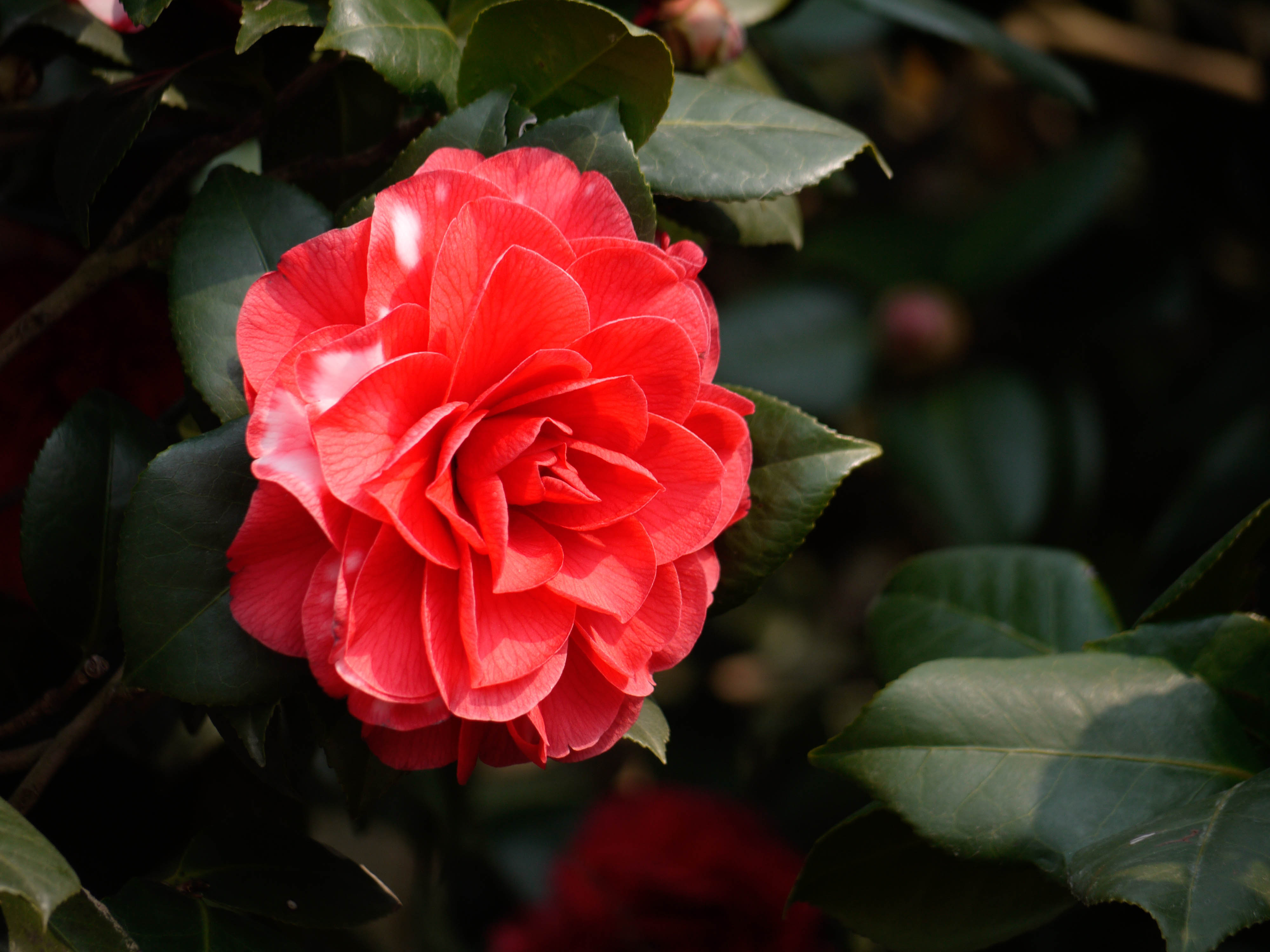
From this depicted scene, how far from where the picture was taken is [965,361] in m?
1.50

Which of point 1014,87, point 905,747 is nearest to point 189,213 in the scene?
point 905,747

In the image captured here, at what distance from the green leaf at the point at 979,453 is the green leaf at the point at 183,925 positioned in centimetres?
97

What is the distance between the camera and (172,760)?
0.83 metres

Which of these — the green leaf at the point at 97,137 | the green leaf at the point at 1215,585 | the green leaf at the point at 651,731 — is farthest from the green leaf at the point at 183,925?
the green leaf at the point at 1215,585

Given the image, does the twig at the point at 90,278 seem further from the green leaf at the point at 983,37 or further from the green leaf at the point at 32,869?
the green leaf at the point at 983,37

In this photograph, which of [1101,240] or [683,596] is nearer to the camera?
[683,596]

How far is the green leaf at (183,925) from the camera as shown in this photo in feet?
1.71

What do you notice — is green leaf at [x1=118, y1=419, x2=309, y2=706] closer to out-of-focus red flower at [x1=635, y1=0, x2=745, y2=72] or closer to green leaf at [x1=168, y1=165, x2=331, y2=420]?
green leaf at [x1=168, y1=165, x2=331, y2=420]

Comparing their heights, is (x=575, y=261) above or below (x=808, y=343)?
above

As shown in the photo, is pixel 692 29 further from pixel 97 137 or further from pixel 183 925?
pixel 183 925

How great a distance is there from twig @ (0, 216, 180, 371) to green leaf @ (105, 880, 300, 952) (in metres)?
0.32

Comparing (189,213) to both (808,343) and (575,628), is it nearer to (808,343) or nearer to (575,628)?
(575,628)

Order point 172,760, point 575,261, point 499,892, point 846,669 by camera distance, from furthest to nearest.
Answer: point 846,669, point 499,892, point 172,760, point 575,261

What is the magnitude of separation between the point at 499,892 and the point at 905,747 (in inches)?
39.4
